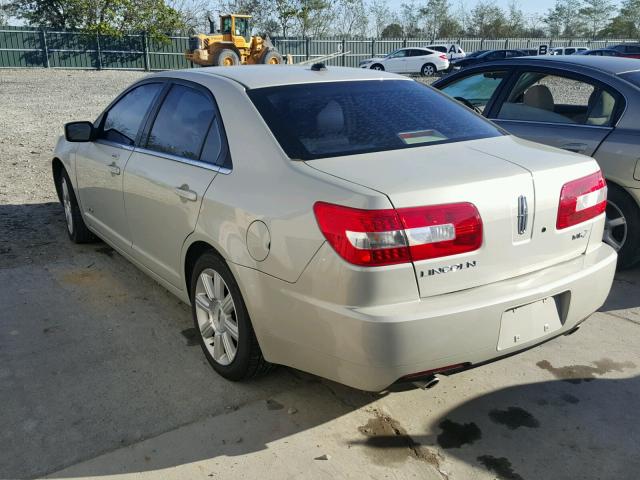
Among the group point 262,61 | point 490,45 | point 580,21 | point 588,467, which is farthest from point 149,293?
point 580,21

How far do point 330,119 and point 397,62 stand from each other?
108 feet

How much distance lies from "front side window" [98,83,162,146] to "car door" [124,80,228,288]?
191mm

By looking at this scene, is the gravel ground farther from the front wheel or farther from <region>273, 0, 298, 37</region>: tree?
<region>273, 0, 298, 37</region>: tree

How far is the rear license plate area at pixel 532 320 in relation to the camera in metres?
2.60

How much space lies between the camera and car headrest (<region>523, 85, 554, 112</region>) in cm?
546

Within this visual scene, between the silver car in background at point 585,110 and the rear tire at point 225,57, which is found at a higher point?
the rear tire at point 225,57

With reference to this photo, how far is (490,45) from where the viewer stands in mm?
48562

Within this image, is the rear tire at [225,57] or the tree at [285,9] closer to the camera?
the rear tire at [225,57]

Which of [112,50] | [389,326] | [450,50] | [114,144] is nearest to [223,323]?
[389,326]

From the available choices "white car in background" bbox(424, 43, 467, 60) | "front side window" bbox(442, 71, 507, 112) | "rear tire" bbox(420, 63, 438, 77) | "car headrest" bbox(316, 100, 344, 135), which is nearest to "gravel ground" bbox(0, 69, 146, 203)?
"front side window" bbox(442, 71, 507, 112)

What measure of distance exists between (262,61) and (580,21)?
6246 centimetres

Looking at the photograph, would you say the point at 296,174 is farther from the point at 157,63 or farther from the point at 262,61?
the point at 157,63

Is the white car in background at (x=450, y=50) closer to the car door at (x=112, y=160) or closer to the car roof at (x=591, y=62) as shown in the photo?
the car roof at (x=591, y=62)

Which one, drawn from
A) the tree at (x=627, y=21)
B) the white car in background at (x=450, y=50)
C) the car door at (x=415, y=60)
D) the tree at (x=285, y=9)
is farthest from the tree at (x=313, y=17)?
the tree at (x=627, y=21)
